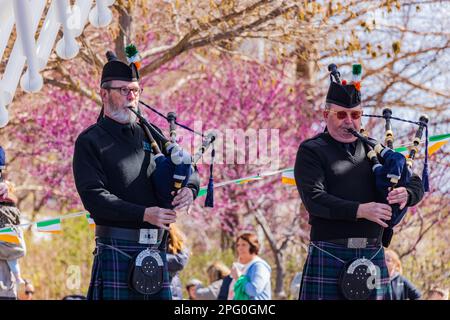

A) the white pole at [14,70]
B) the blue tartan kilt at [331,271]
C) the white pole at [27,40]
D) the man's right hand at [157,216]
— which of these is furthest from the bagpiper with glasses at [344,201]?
the white pole at [14,70]

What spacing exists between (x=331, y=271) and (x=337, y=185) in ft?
1.50

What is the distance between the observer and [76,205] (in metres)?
12.2

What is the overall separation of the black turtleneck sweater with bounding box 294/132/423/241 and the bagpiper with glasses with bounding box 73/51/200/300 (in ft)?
1.98

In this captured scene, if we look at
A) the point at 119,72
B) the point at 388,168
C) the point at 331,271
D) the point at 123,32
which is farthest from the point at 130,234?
the point at 123,32

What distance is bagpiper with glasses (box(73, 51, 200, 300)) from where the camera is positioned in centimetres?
538

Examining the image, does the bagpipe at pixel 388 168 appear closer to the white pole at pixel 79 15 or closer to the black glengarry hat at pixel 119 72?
the black glengarry hat at pixel 119 72

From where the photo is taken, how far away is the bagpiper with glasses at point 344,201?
5695 millimetres

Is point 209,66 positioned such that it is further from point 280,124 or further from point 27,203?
point 27,203

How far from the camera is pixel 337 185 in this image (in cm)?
573

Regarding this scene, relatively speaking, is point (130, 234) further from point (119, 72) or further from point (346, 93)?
point (346, 93)

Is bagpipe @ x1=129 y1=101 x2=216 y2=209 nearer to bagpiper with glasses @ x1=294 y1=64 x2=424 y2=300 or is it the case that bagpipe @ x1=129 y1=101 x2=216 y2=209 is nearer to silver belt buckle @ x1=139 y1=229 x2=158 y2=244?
silver belt buckle @ x1=139 y1=229 x2=158 y2=244
